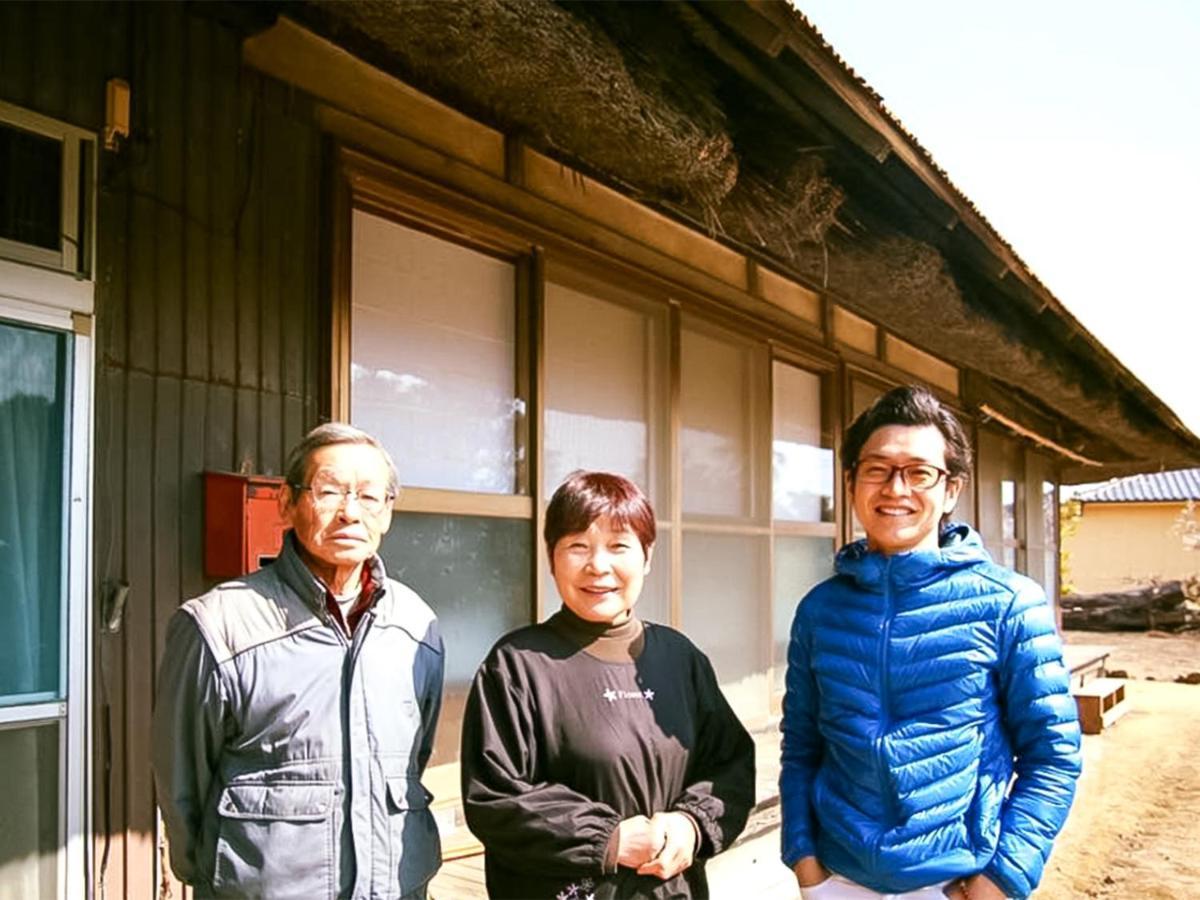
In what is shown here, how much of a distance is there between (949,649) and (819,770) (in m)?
0.36

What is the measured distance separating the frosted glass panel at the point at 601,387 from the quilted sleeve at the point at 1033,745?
90.4 inches

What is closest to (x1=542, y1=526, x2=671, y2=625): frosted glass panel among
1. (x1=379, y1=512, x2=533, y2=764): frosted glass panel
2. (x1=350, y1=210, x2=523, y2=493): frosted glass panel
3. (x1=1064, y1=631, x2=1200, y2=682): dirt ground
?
(x1=379, y1=512, x2=533, y2=764): frosted glass panel

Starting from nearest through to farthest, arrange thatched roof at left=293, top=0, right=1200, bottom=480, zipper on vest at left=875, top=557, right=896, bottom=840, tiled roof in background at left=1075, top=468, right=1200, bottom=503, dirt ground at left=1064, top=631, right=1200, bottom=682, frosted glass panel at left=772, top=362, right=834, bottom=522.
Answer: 1. zipper on vest at left=875, top=557, right=896, bottom=840
2. thatched roof at left=293, top=0, right=1200, bottom=480
3. frosted glass panel at left=772, top=362, right=834, bottom=522
4. dirt ground at left=1064, top=631, right=1200, bottom=682
5. tiled roof in background at left=1075, top=468, right=1200, bottom=503

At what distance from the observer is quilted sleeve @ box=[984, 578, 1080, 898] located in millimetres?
1680

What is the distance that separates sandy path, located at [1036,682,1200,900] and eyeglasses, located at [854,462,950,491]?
3.31 m

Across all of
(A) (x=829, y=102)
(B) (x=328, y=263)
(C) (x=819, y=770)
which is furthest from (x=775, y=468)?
(C) (x=819, y=770)

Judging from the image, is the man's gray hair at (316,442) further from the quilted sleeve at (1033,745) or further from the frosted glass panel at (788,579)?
the frosted glass panel at (788,579)

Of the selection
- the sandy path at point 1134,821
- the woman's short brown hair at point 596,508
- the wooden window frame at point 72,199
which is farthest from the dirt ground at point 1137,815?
the wooden window frame at point 72,199

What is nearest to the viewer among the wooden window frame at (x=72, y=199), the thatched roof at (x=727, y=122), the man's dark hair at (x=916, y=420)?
the man's dark hair at (x=916, y=420)

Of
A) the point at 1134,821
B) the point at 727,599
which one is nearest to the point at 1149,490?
the point at 1134,821

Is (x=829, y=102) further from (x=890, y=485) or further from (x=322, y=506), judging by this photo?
(x=322, y=506)

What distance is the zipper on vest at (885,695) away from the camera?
1737mm

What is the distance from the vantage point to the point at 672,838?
1.70m

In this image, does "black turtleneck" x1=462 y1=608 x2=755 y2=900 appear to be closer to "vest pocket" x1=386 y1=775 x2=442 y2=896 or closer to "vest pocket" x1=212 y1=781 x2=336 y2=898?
"vest pocket" x1=386 y1=775 x2=442 y2=896
